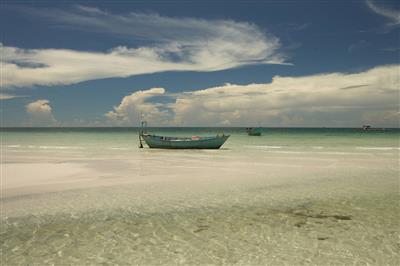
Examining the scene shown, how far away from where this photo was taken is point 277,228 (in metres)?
9.03

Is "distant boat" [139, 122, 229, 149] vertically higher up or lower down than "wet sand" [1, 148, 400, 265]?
higher up

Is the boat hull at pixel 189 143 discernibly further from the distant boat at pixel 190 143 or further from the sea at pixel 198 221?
the sea at pixel 198 221

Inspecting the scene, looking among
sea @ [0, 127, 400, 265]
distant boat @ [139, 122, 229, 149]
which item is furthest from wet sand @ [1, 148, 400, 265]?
distant boat @ [139, 122, 229, 149]

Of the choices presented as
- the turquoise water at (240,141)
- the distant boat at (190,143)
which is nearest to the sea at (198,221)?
the distant boat at (190,143)

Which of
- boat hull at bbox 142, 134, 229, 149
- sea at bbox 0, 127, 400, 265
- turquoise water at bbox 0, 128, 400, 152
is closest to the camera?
sea at bbox 0, 127, 400, 265

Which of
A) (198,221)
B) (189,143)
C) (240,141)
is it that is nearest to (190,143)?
(189,143)

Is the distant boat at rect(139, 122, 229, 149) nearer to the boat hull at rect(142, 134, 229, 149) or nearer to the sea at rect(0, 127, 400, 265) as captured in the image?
the boat hull at rect(142, 134, 229, 149)

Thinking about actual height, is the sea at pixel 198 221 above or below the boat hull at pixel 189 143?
below

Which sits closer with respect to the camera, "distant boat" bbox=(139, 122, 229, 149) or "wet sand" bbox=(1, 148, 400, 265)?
"wet sand" bbox=(1, 148, 400, 265)

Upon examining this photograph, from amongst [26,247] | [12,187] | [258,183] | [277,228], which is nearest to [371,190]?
[258,183]

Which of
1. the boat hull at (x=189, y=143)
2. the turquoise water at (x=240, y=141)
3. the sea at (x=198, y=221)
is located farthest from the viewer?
the turquoise water at (x=240, y=141)

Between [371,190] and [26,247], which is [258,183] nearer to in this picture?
[371,190]

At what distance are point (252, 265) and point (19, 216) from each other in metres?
7.13

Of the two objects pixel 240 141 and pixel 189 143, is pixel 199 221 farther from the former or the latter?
pixel 240 141
